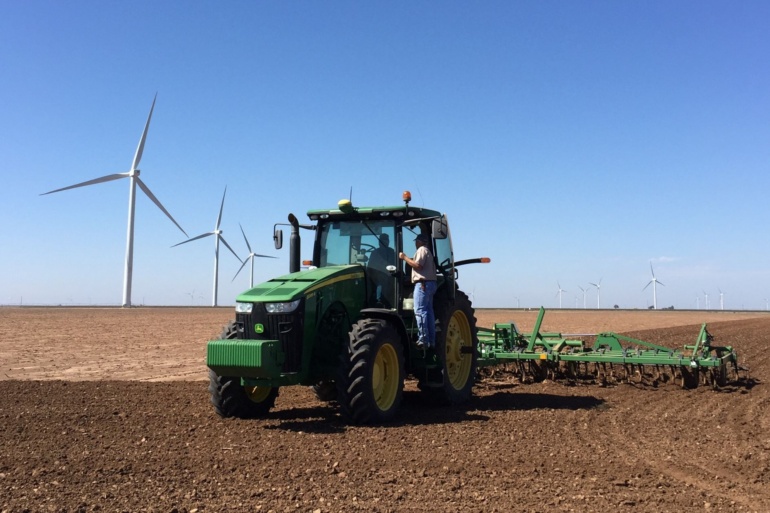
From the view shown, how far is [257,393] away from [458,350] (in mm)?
3054

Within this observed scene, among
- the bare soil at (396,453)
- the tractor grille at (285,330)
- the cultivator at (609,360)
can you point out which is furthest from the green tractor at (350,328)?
the cultivator at (609,360)

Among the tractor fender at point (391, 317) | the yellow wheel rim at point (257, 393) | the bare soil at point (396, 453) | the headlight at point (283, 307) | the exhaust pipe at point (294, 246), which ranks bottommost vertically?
the bare soil at point (396, 453)

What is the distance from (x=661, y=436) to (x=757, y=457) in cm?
114

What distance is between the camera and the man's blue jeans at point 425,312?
8555 mm

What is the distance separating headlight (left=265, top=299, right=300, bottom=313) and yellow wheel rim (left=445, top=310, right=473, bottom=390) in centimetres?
280

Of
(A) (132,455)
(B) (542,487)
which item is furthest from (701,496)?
(A) (132,455)

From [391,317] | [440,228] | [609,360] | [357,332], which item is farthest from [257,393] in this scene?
[609,360]

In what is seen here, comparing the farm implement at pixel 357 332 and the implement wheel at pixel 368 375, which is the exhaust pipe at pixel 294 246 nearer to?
the farm implement at pixel 357 332

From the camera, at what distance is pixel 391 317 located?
8484mm

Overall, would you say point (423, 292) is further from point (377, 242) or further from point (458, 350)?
point (458, 350)

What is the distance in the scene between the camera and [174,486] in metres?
5.39

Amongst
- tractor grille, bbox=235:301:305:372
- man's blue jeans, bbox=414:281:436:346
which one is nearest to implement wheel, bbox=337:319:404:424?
man's blue jeans, bbox=414:281:436:346

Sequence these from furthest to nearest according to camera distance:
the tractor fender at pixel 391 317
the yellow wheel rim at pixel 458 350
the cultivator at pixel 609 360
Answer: the cultivator at pixel 609 360, the yellow wheel rim at pixel 458 350, the tractor fender at pixel 391 317

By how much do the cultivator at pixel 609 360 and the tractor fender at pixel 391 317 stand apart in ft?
8.50
